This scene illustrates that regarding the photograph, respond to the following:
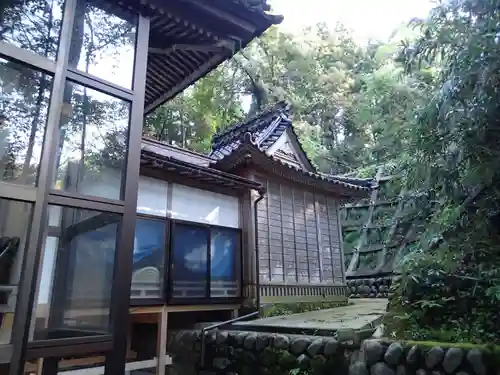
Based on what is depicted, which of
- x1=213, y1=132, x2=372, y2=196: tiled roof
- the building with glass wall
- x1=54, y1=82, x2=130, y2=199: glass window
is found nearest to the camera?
the building with glass wall

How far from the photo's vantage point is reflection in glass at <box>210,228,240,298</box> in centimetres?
759

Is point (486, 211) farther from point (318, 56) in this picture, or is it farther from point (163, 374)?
point (318, 56)

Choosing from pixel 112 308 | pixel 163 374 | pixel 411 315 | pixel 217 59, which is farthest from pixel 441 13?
pixel 163 374

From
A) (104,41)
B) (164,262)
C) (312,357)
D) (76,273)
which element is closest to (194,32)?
(104,41)

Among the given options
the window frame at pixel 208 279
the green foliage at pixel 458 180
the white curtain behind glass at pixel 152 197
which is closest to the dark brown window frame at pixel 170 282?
the window frame at pixel 208 279

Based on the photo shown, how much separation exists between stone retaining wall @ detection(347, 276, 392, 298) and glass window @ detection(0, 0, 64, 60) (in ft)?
41.5

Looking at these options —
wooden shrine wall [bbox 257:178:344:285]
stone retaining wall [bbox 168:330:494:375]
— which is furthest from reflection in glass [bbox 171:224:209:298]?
wooden shrine wall [bbox 257:178:344:285]

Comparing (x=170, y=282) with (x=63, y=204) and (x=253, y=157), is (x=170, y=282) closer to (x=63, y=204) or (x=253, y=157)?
(x=253, y=157)

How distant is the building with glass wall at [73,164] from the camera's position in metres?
2.89

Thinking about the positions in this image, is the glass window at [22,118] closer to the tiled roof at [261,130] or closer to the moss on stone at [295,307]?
the moss on stone at [295,307]

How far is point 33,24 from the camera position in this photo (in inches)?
130

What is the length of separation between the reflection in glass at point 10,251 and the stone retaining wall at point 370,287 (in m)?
12.5

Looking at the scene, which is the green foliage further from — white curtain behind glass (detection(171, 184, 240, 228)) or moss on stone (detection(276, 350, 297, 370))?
white curtain behind glass (detection(171, 184, 240, 228))

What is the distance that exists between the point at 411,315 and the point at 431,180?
6.80 feet
